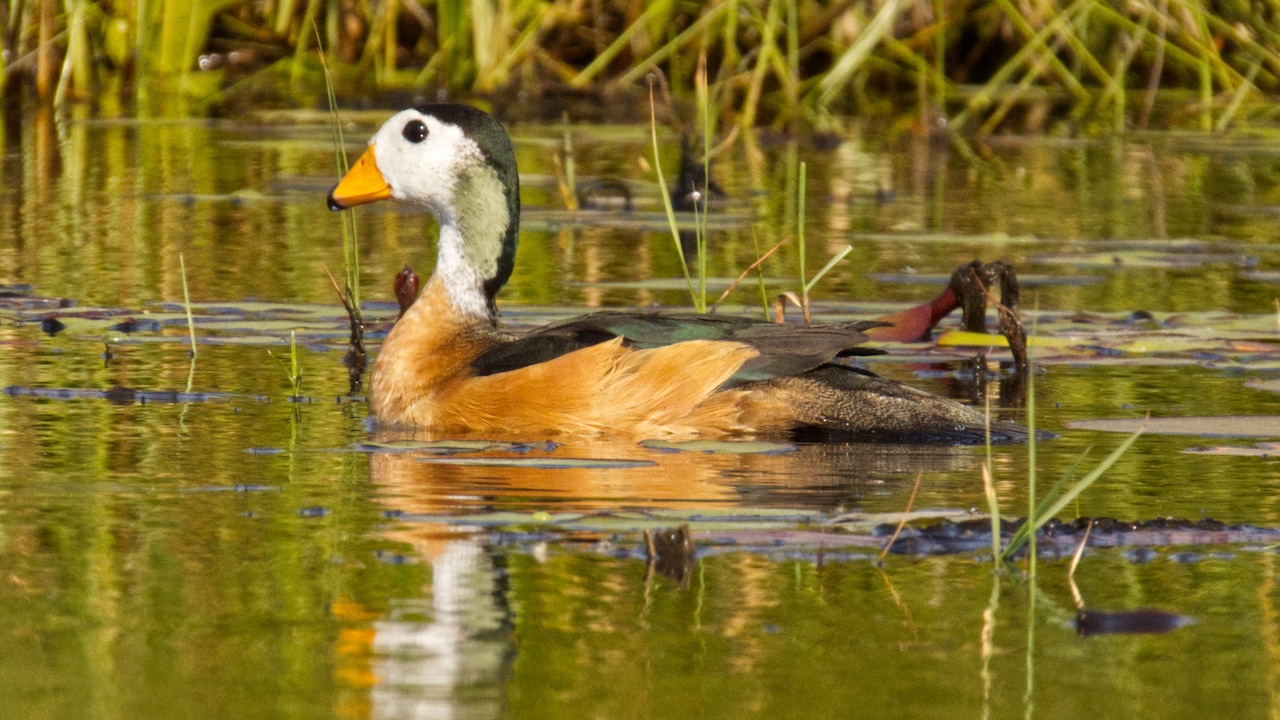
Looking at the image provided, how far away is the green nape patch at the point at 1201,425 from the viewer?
19.9 feet

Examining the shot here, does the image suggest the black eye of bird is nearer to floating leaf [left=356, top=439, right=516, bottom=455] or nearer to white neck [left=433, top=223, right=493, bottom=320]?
white neck [left=433, top=223, right=493, bottom=320]

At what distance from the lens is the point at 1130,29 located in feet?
53.9

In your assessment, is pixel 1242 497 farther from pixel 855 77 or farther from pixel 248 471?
pixel 855 77

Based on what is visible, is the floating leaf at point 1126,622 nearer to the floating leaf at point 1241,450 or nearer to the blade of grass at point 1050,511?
the blade of grass at point 1050,511

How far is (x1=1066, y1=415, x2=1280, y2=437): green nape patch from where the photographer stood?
239 inches

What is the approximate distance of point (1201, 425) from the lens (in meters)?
6.16

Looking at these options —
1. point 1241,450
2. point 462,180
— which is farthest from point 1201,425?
point 462,180

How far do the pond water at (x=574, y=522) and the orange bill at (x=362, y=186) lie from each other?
579 mm

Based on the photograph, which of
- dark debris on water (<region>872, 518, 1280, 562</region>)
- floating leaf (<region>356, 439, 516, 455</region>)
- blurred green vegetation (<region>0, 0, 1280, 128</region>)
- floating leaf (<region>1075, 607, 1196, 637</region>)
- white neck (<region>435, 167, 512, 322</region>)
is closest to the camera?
floating leaf (<region>1075, 607, 1196, 637</region>)

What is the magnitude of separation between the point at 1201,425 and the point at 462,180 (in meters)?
2.47

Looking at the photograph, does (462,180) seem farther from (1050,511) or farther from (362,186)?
(1050,511)

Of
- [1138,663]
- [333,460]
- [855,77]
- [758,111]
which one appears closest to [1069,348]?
[333,460]

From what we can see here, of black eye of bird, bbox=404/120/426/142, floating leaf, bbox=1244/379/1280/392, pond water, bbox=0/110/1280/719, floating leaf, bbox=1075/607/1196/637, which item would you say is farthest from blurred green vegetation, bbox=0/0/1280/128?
floating leaf, bbox=1075/607/1196/637

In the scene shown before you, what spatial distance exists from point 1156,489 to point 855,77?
15.2m
